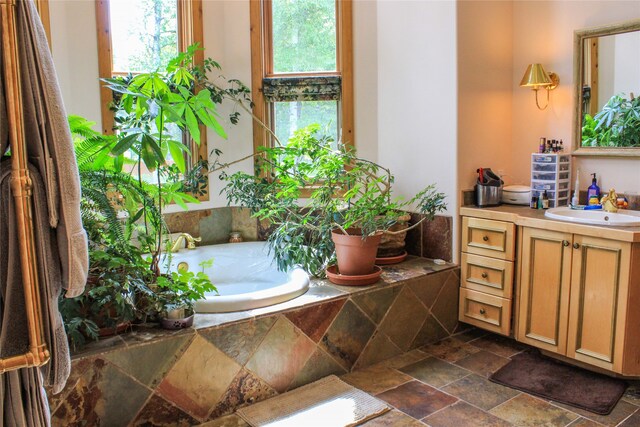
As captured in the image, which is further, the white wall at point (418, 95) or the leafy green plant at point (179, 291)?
the white wall at point (418, 95)

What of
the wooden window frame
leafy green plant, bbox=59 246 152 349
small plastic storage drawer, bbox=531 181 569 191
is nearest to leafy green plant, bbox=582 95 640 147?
small plastic storage drawer, bbox=531 181 569 191

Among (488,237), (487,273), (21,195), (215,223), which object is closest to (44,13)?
(215,223)

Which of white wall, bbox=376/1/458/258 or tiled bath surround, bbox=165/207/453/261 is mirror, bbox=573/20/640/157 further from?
tiled bath surround, bbox=165/207/453/261

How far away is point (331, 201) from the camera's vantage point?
11.0 ft

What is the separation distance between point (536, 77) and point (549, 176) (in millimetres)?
605

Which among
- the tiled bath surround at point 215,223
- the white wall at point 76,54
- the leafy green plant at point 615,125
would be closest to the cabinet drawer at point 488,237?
the leafy green plant at point 615,125

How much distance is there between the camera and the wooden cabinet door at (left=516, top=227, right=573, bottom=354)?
118 inches

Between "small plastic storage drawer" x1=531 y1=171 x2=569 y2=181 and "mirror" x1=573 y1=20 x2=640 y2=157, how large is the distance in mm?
151

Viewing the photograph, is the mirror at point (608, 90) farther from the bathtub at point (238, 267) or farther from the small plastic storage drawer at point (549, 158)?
the bathtub at point (238, 267)

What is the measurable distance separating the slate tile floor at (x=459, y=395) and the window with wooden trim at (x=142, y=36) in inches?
79.4

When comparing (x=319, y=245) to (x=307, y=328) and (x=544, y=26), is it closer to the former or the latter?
(x=307, y=328)

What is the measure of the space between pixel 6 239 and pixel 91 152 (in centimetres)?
A: 105

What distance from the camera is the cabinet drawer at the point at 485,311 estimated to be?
10.9 feet

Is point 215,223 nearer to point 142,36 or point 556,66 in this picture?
point 142,36
